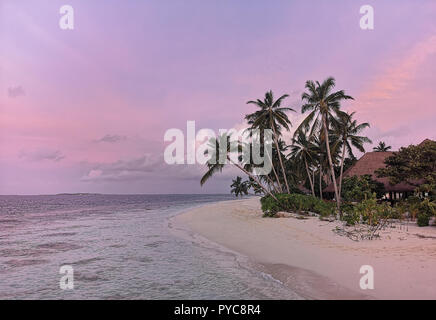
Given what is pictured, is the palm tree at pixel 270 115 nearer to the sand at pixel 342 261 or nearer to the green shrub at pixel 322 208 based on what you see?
the green shrub at pixel 322 208

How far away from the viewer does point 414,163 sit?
1716cm

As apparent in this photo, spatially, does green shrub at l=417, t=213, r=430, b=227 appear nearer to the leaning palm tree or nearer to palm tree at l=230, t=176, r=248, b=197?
the leaning palm tree

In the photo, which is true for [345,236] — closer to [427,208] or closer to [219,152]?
[427,208]

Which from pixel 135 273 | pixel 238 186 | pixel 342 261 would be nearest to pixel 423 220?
pixel 342 261

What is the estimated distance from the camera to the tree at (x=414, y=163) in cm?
1708

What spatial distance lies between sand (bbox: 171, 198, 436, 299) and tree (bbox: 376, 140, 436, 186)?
544cm

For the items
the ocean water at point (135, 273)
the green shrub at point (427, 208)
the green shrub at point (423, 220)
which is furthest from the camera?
the green shrub at point (423, 220)

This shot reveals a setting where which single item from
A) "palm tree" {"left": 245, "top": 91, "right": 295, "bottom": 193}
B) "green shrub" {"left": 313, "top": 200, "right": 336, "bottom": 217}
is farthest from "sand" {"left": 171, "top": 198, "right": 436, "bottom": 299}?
"palm tree" {"left": 245, "top": 91, "right": 295, "bottom": 193}

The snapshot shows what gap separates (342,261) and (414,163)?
12.6 metres

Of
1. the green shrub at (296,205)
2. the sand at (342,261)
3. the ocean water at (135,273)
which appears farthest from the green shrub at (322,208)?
the ocean water at (135,273)

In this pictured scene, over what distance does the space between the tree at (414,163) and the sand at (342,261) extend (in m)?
5.44

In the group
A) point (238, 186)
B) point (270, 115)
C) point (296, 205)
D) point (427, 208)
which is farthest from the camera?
point (238, 186)
